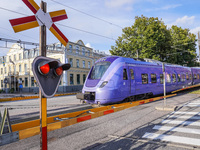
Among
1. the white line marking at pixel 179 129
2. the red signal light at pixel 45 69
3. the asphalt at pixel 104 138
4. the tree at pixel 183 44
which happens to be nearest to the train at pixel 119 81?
the asphalt at pixel 104 138

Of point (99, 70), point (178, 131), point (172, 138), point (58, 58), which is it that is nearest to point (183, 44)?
point (58, 58)

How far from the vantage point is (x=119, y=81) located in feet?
28.6

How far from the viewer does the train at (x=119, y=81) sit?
26.7ft

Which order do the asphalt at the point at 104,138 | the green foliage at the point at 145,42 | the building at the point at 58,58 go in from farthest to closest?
the building at the point at 58,58
the green foliage at the point at 145,42
the asphalt at the point at 104,138

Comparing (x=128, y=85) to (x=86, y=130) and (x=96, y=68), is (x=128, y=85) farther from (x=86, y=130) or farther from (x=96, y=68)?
(x=86, y=130)

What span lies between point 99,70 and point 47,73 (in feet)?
21.5

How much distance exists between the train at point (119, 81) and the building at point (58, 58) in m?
21.4

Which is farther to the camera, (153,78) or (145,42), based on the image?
(145,42)

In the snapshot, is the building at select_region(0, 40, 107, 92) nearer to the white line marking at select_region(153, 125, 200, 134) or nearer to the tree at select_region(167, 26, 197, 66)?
the tree at select_region(167, 26, 197, 66)

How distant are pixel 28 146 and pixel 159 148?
139 inches

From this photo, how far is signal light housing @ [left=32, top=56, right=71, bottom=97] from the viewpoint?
8.18ft

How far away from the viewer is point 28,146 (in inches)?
172

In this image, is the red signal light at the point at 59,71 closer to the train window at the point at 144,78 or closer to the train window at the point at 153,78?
the train window at the point at 144,78

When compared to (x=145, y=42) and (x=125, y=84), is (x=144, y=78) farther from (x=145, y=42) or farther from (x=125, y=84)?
(x=145, y=42)
